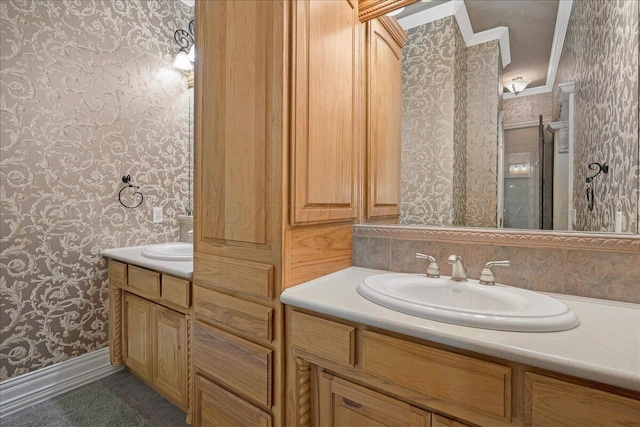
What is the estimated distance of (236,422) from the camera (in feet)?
4.10

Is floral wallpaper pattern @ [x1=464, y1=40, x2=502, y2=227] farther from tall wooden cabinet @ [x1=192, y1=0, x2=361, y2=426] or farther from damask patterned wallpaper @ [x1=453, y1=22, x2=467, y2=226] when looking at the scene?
tall wooden cabinet @ [x1=192, y1=0, x2=361, y2=426]

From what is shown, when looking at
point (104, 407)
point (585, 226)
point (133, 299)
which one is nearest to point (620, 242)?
point (585, 226)

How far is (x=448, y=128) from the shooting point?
1357mm

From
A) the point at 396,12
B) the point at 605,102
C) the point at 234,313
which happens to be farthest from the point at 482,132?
the point at 234,313

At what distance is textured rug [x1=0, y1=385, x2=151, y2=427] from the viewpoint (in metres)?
1.65

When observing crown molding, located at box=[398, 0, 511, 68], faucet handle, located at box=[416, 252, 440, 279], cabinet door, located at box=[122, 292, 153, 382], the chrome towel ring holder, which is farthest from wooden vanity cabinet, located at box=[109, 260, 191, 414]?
crown molding, located at box=[398, 0, 511, 68]

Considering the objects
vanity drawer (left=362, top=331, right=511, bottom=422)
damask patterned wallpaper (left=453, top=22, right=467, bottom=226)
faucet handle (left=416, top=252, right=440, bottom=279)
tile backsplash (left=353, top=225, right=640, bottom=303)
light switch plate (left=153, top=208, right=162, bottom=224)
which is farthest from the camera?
light switch plate (left=153, top=208, right=162, bottom=224)

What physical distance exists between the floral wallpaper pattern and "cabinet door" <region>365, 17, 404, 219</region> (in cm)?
31

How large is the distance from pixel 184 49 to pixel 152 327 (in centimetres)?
208

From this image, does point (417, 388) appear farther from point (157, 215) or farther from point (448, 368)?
point (157, 215)

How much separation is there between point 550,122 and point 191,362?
1.84 metres

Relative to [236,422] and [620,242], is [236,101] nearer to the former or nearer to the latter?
[236,422]

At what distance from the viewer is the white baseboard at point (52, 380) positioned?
1.71m

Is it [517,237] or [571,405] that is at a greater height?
[517,237]
